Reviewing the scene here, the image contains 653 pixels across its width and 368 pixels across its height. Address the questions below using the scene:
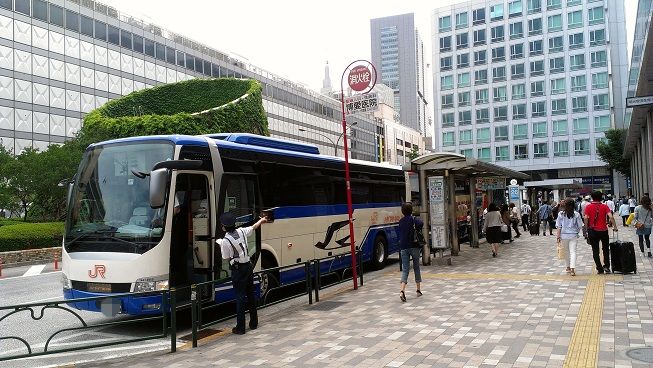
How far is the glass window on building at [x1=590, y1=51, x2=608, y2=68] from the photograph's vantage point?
2510 inches

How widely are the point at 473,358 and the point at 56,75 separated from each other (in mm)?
49283

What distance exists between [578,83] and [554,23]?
864cm

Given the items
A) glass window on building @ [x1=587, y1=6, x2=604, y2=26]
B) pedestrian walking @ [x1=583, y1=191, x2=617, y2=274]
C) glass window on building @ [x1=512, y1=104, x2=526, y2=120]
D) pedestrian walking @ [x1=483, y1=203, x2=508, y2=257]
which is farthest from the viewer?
glass window on building @ [x1=512, y1=104, x2=526, y2=120]

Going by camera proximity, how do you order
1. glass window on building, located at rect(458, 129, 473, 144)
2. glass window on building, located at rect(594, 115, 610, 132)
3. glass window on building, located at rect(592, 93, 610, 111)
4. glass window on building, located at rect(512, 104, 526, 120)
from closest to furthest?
glass window on building, located at rect(592, 93, 610, 111), glass window on building, located at rect(594, 115, 610, 132), glass window on building, located at rect(512, 104, 526, 120), glass window on building, located at rect(458, 129, 473, 144)

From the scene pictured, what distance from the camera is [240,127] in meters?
42.6

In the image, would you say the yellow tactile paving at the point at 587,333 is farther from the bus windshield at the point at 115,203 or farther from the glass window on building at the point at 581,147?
the glass window on building at the point at 581,147

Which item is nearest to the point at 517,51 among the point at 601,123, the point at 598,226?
the point at 601,123

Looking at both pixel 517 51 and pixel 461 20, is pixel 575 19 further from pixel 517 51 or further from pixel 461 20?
pixel 461 20

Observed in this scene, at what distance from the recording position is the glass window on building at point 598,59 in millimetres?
63750

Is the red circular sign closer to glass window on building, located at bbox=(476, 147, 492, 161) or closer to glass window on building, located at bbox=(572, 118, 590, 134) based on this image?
glass window on building, located at bbox=(572, 118, 590, 134)

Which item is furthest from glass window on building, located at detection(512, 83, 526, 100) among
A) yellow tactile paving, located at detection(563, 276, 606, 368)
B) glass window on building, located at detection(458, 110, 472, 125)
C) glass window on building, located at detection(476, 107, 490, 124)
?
yellow tactile paving, located at detection(563, 276, 606, 368)

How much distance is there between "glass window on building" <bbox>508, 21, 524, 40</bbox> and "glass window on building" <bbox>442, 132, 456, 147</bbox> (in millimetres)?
15205

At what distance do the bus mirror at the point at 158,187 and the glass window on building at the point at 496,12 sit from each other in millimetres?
72904

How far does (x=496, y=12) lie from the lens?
71.6 metres
